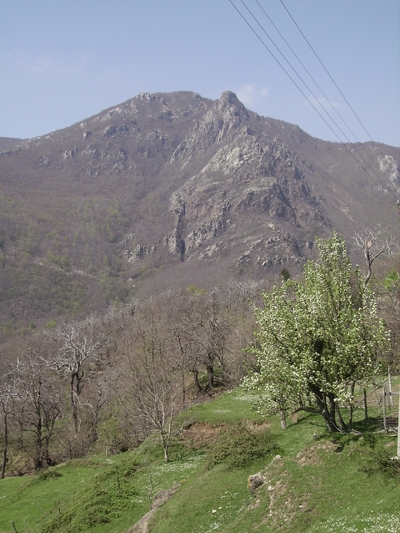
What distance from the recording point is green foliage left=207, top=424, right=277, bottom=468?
2211 centimetres

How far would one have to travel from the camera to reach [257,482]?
17.5m

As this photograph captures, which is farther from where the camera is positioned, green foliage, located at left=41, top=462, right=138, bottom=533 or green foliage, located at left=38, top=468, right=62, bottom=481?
green foliage, located at left=38, top=468, right=62, bottom=481

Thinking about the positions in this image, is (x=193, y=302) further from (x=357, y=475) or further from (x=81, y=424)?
(x=357, y=475)

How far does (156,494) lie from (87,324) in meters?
98.2

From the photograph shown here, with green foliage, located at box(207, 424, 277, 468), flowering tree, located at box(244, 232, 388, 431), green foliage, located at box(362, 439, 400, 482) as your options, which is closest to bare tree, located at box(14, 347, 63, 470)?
green foliage, located at box(207, 424, 277, 468)

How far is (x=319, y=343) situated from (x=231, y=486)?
7.82 meters

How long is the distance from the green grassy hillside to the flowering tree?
2229 mm

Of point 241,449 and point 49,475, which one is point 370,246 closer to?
point 241,449

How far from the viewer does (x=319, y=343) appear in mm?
20359

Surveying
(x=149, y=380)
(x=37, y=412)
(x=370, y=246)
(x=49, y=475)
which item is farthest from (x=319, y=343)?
(x=37, y=412)

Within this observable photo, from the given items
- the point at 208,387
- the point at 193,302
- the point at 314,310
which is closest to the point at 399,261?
the point at 193,302

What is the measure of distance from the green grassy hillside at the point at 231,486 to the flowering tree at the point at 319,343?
2.23 metres

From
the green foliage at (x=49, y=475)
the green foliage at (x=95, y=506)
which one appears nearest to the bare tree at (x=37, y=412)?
the green foliage at (x=49, y=475)

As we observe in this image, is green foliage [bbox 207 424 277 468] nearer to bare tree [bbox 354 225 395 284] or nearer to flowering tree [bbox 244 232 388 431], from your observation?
flowering tree [bbox 244 232 388 431]
